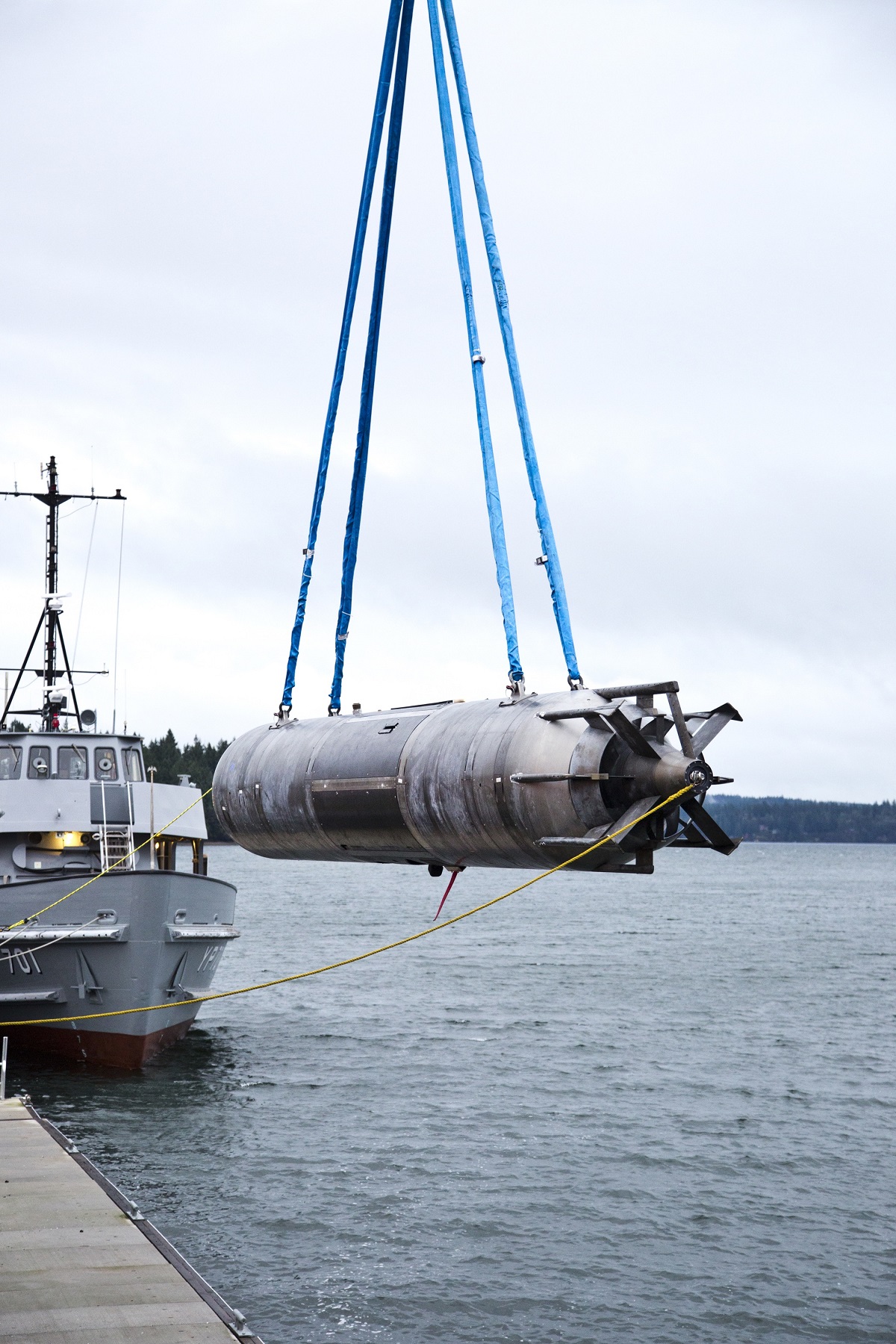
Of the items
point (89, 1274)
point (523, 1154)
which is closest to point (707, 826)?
point (89, 1274)

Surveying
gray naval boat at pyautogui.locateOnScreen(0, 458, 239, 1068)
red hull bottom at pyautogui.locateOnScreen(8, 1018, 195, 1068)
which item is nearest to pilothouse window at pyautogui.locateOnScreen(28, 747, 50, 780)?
gray naval boat at pyautogui.locateOnScreen(0, 458, 239, 1068)

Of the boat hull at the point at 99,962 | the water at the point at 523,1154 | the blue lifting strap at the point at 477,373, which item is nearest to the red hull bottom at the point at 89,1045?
the boat hull at the point at 99,962

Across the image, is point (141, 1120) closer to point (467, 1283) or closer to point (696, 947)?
point (467, 1283)

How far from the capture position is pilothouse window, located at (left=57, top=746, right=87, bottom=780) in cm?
2905

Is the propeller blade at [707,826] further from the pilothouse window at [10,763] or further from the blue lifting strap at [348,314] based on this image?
the pilothouse window at [10,763]

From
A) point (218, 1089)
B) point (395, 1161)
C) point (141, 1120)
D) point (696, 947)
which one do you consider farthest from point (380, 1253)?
point (696, 947)

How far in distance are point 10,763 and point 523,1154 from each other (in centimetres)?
1401

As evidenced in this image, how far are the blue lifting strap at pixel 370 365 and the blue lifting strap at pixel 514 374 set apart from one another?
86cm

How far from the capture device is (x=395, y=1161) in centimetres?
2244

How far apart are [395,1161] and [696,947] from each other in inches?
1741

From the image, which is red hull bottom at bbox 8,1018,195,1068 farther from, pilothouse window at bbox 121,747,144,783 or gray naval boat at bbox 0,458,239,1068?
pilothouse window at bbox 121,747,144,783

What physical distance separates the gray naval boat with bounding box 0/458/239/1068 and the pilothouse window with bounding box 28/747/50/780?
23mm

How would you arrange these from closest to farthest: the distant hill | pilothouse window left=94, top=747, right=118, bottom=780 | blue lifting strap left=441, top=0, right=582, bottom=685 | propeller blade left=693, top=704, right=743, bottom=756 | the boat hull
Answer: propeller blade left=693, top=704, right=743, bottom=756, blue lifting strap left=441, top=0, right=582, bottom=685, the boat hull, pilothouse window left=94, top=747, right=118, bottom=780, the distant hill

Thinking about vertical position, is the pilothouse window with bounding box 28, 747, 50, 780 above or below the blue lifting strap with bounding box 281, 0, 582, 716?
below
